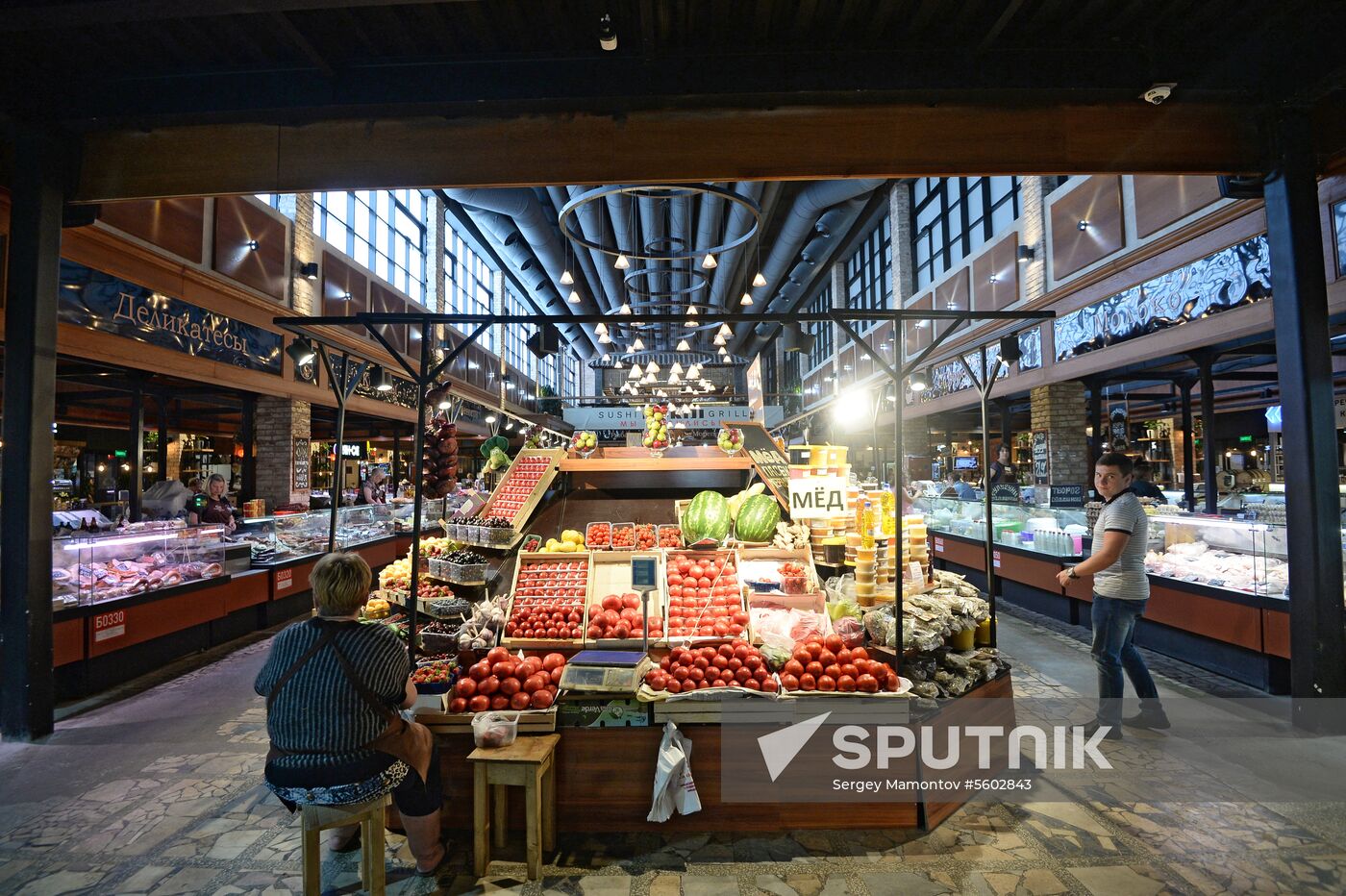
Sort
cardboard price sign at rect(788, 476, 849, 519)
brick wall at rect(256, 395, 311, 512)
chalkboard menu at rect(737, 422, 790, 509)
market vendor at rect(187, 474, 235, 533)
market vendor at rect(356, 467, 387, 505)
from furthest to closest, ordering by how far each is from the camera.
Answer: market vendor at rect(356, 467, 387, 505)
brick wall at rect(256, 395, 311, 512)
market vendor at rect(187, 474, 235, 533)
chalkboard menu at rect(737, 422, 790, 509)
cardboard price sign at rect(788, 476, 849, 519)

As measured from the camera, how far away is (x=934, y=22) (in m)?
4.16

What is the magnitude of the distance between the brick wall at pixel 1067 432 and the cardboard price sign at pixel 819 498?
7632mm

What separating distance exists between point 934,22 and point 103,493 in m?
Result: 22.0

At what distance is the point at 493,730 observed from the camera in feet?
9.79

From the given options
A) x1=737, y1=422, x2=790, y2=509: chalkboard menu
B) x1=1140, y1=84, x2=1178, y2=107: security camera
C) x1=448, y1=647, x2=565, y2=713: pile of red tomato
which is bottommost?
x1=448, y1=647, x2=565, y2=713: pile of red tomato

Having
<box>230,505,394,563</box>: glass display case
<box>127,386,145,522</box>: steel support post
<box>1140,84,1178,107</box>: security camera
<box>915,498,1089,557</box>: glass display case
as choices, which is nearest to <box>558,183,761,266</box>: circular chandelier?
<box>1140,84,1178,107</box>: security camera

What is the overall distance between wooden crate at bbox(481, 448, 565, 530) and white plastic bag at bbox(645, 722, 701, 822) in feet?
8.91

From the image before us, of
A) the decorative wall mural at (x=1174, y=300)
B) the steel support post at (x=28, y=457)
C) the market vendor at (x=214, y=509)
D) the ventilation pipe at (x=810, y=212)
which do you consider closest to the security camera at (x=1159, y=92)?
the decorative wall mural at (x=1174, y=300)

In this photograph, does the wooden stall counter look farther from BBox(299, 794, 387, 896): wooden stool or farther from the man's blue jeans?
the man's blue jeans

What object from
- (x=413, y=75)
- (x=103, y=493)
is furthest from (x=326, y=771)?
(x=103, y=493)

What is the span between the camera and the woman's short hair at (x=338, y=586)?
239 centimetres

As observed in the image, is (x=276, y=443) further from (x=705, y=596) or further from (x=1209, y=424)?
(x=1209, y=424)

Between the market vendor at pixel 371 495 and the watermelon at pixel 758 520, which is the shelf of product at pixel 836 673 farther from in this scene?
the market vendor at pixel 371 495

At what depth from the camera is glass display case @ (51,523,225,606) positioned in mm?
5262
